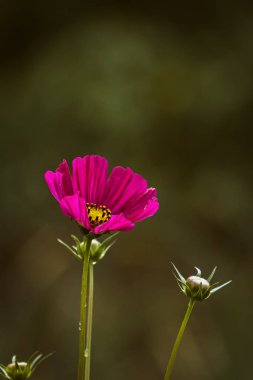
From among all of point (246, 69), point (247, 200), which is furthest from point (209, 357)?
point (246, 69)

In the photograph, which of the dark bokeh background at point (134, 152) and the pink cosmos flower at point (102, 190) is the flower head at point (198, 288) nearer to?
the pink cosmos flower at point (102, 190)

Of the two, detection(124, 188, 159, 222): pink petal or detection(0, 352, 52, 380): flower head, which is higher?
detection(124, 188, 159, 222): pink petal

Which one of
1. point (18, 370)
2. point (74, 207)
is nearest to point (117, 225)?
point (74, 207)

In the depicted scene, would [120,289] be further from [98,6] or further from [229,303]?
[98,6]

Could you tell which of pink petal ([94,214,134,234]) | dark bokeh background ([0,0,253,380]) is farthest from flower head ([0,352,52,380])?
dark bokeh background ([0,0,253,380])

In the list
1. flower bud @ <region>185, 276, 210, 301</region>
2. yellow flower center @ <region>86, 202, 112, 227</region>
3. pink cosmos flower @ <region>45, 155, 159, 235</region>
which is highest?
pink cosmos flower @ <region>45, 155, 159, 235</region>

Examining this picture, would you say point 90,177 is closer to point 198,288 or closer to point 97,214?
point 97,214

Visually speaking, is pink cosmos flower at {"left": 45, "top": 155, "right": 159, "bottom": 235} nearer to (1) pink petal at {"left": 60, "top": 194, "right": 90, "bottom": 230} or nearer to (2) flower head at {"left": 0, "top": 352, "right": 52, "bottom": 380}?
(1) pink petal at {"left": 60, "top": 194, "right": 90, "bottom": 230}

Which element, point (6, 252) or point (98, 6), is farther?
point (98, 6)
